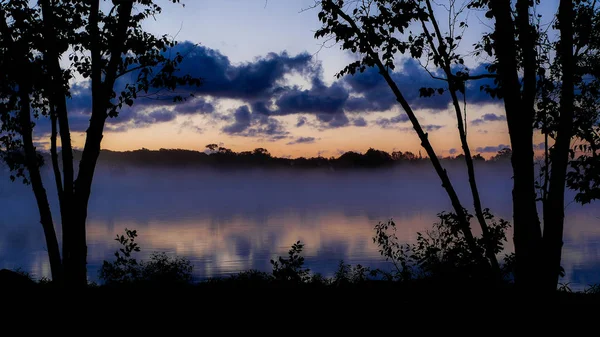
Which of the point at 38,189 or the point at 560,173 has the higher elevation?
the point at 38,189

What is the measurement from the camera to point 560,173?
754 cm

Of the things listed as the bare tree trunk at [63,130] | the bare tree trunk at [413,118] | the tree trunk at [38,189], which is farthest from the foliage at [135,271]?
the bare tree trunk at [413,118]

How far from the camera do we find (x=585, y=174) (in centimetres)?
1104

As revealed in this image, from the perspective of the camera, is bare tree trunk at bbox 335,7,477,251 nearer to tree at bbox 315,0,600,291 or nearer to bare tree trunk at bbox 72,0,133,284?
tree at bbox 315,0,600,291

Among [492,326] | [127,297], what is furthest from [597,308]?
[127,297]

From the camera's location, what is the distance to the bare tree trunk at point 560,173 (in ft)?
24.0

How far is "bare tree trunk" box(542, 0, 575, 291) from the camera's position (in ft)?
24.0

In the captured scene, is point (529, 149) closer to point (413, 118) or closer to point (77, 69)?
point (413, 118)

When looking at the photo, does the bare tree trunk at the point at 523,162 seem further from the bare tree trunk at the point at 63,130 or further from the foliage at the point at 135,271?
the foliage at the point at 135,271

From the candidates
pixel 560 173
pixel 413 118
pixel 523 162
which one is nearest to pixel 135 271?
pixel 413 118

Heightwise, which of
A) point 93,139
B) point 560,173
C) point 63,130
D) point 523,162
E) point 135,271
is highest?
point 63,130

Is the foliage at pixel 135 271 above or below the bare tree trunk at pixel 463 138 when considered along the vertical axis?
below

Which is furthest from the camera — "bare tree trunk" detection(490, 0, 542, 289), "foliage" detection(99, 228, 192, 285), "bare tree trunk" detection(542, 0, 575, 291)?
"foliage" detection(99, 228, 192, 285)

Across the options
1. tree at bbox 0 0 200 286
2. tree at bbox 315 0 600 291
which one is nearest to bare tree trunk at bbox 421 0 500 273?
tree at bbox 315 0 600 291
